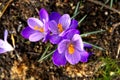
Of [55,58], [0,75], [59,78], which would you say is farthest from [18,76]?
[55,58]

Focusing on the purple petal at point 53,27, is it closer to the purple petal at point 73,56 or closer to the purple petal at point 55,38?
the purple petal at point 55,38

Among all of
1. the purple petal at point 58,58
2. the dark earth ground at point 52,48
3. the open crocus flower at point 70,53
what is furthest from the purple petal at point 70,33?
the dark earth ground at point 52,48

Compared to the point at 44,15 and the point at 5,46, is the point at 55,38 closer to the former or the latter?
the point at 44,15

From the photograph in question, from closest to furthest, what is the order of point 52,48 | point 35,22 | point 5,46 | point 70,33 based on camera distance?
point 70,33
point 35,22
point 5,46
point 52,48

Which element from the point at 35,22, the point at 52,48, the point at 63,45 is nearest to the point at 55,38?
the point at 63,45

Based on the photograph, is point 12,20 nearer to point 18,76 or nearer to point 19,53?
point 19,53

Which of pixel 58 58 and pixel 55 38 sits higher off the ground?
pixel 55 38
